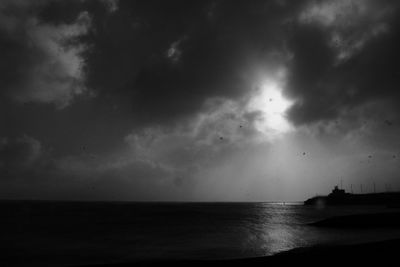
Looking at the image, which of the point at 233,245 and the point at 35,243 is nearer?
the point at 233,245

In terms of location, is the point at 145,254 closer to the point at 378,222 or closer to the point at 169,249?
the point at 169,249

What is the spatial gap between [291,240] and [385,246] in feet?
71.5

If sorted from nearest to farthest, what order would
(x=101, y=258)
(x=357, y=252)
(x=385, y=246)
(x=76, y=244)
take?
(x=357, y=252), (x=385, y=246), (x=101, y=258), (x=76, y=244)

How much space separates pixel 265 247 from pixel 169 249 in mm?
13224

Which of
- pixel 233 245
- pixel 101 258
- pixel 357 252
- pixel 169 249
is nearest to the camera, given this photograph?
pixel 357 252

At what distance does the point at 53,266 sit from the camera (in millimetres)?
36594

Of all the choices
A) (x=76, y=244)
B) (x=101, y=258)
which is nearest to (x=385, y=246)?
(x=101, y=258)

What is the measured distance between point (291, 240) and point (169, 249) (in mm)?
20555

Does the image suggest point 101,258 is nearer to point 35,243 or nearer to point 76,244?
point 76,244

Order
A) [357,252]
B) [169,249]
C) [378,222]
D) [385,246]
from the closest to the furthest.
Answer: [357,252] → [385,246] → [169,249] → [378,222]

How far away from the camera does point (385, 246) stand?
114ft

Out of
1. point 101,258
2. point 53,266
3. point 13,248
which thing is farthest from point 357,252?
point 13,248

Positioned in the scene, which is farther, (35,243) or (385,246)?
(35,243)

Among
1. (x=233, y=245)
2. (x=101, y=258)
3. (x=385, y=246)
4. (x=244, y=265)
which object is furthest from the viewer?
(x=233, y=245)
